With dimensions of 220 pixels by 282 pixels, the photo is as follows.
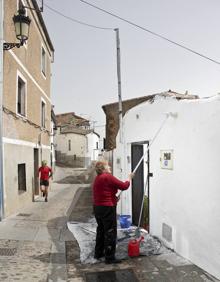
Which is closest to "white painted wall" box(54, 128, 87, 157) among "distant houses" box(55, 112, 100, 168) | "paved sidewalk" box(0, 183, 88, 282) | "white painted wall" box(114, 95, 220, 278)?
"distant houses" box(55, 112, 100, 168)

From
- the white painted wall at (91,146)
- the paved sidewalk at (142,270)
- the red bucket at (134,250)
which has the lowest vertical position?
the paved sidewalk at (142,270)

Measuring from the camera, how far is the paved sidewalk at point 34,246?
455 centimetres

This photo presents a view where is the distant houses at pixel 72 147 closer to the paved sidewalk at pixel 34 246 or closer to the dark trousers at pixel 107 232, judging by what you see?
the paved sidewalk at pixel 34 246

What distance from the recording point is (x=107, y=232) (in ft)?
16.8

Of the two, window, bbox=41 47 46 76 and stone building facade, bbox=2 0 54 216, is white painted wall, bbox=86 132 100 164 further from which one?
window, bbox=41 47 46 76

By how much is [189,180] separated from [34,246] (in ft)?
9.84

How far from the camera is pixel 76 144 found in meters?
41.3

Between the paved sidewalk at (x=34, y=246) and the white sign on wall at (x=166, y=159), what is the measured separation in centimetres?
225

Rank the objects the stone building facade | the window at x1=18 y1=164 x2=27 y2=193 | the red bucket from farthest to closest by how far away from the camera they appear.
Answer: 1. the window at x1=18 y1=164 x2=27 y2=193
2. the stone building facade
3. the red bucket

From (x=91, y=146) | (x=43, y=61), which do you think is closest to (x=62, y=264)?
(x=43, y=61)

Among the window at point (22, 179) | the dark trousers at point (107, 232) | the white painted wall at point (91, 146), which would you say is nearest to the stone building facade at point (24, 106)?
the window at point (22, 179)

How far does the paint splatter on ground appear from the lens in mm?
5394

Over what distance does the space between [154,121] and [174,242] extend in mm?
2203

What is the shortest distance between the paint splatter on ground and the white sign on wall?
4.51ft
